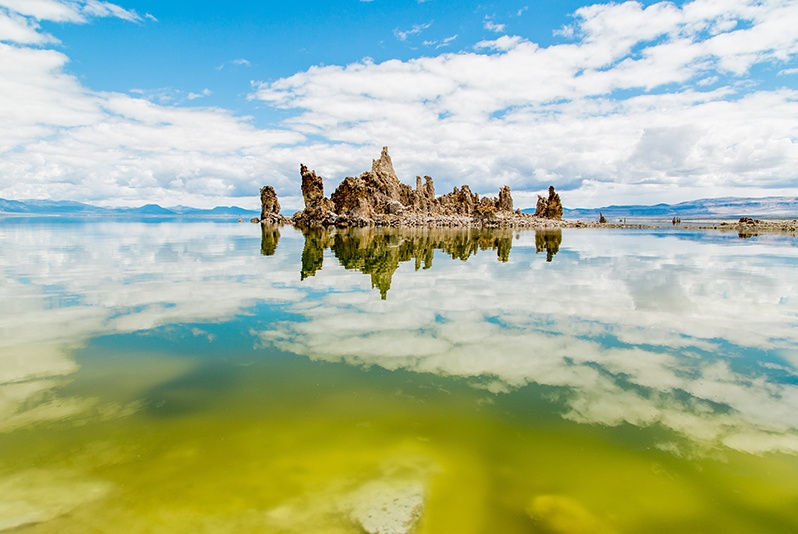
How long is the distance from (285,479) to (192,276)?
779 inches

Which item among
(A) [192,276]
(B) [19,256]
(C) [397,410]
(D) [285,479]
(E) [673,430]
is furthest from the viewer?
(B) [19,256]

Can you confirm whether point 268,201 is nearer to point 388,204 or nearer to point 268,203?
point 268,203

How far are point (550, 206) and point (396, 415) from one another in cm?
15096

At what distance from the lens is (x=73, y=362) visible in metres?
10.3

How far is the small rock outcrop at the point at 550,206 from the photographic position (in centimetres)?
14562

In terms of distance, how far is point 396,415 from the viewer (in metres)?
7.91

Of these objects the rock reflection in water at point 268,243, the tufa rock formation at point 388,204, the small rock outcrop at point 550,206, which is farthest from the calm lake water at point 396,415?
the small rock outcrop at point 550,206

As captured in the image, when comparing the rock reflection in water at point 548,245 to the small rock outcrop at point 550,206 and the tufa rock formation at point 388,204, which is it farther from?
the small rock outcrop at point 550,206

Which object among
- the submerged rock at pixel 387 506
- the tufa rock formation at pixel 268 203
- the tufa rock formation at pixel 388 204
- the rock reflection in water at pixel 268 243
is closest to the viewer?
the submerged rock at pixel 387 506

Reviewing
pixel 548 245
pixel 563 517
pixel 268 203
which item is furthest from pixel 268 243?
pixel 268 203

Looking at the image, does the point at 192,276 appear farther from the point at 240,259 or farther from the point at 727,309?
the point at 727,309

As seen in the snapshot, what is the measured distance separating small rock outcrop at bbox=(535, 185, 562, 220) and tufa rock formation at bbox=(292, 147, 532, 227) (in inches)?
76.1

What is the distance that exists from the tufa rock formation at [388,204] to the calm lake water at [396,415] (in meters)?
100

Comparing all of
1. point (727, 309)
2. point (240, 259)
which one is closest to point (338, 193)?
point (240, 259)
